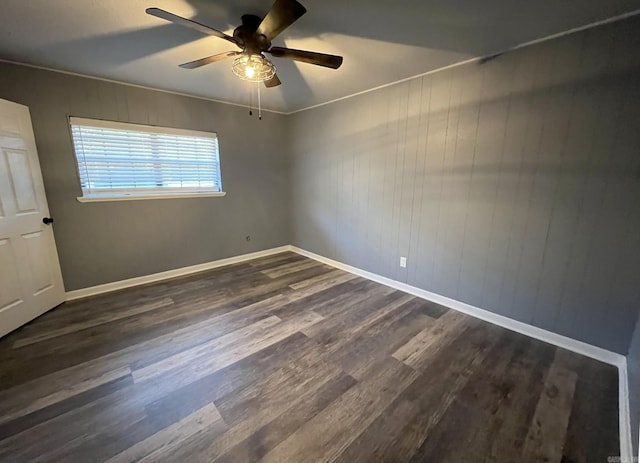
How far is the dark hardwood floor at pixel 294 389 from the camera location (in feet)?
4.45

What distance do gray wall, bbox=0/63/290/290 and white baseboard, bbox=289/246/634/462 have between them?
2.22 meters

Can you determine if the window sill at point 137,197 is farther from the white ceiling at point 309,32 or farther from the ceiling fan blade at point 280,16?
the ceiling fan blade at point 280,16

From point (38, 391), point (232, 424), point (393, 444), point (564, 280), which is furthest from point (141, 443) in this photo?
point (564, 280)

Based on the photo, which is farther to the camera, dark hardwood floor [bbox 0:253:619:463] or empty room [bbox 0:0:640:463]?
empty room [bbox 0:0:640:463]

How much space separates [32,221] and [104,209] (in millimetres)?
628

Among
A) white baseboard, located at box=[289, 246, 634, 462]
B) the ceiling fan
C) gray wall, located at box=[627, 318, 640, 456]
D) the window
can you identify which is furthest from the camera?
the window

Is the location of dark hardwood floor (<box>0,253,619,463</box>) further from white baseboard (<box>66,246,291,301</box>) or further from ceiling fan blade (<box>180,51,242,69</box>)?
ceiling fan blade (<box>180,51,242,69</box>)

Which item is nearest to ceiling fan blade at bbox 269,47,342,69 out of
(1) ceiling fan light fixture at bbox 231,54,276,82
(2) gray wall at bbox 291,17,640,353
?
(1) ceiling fan light fixture at bbox 231,54,276,82

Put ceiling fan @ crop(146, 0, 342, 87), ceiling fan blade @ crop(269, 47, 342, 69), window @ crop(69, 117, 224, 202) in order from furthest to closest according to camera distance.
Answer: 1. window @ crop(69, 117, 224, 202)
2. ceiling fan blade @ crop(269, 47, 342, 69)
3. ceiling fan @ crop(146, 0, 342, 87)

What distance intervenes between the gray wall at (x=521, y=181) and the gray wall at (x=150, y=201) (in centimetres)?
172

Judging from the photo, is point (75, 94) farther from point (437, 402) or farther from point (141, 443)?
point (437, 402)

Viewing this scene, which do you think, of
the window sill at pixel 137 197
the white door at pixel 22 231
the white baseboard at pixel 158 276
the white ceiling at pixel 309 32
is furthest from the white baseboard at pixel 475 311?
the white ceiling at pixel 309 32

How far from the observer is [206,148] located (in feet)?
12.5

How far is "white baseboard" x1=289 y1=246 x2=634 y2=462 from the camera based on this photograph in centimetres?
141
